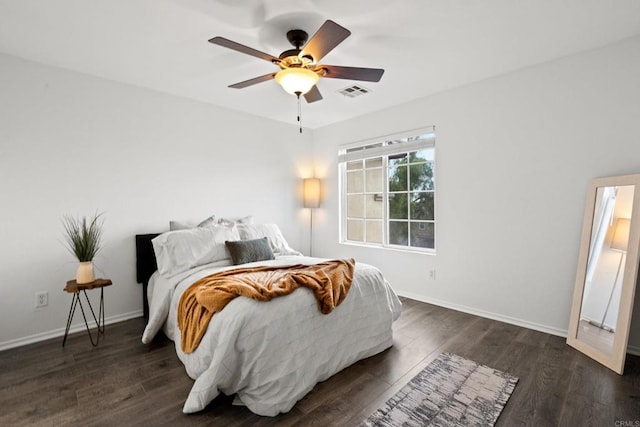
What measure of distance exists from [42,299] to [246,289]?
2.26 m

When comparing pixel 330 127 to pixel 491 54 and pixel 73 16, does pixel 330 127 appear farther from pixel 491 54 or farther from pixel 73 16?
pixel 73 16

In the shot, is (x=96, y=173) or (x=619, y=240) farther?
(x=96, y=173)

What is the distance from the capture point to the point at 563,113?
106 inches

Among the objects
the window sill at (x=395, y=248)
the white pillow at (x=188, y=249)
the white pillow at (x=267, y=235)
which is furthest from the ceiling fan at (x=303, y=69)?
the window sill at (x=395, y=248)

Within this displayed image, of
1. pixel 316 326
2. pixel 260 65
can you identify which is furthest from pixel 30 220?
pixel 316 326

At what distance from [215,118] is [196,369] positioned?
296 centimetres

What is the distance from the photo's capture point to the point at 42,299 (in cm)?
273

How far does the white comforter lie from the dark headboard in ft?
4.25

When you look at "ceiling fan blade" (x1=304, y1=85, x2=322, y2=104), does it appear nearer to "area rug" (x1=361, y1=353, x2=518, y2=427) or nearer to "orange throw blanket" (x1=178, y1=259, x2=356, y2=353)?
"orange throw blanket" (x1=178, y1=259, x2=356, y2=353)

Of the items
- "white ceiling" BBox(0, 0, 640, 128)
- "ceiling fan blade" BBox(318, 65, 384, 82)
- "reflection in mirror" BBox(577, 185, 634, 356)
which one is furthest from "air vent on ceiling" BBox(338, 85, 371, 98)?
"reflection in mirror" BBox(577, 185, 634, 356)

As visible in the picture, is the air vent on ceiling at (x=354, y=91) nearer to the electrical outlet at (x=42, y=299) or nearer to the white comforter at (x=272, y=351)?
the white comforter at (x=272, y=351)

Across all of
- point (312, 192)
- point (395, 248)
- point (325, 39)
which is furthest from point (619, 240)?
point (312, 192)

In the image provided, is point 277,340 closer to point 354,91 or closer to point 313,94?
point 313,94

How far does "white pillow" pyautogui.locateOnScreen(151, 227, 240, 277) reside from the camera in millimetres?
2758
